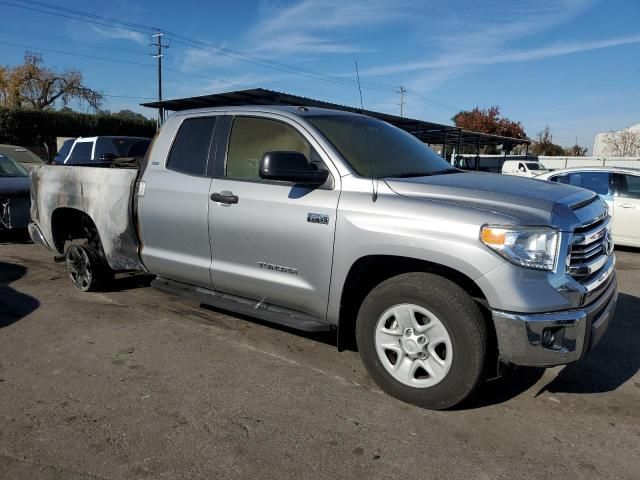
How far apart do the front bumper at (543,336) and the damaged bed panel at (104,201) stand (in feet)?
11.3

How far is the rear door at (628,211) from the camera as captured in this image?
8.77 meters

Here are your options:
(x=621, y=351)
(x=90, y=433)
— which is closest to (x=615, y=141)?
(x=621, y=351)

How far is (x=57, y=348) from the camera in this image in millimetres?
4238

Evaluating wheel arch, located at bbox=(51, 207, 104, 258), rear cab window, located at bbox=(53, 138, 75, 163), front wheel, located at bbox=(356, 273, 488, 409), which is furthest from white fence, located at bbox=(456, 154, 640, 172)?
front wheel, located at bbox=(356, 273, 488, 409)

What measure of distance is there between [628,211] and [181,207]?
305 inches

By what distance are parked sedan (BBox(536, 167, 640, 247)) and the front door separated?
7131 millimetres

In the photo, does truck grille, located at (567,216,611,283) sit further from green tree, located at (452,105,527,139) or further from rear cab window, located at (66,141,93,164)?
green tree, located at (452,105,527,139)

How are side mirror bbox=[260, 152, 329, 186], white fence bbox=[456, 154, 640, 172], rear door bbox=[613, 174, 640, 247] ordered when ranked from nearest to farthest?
side mirror bbox=[260, 152, 329, 186] → rear door bbox=[613, 174, 640, 247] → white fence bbox=[456, 154, 640, 172]

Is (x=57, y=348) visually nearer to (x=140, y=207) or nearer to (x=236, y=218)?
(x=140, y=207)

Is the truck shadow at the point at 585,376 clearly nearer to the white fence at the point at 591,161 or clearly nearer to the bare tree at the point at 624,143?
the white fence at the point at 591,161

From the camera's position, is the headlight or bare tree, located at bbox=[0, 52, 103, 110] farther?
bare tree, located at bbox=[0, 52, 103, 110]

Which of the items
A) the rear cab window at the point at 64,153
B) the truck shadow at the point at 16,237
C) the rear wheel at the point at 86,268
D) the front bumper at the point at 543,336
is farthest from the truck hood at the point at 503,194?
the rear cab window at the point at 64,153

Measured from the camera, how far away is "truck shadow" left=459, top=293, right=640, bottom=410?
11.7ft

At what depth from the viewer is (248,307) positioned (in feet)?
13.5
